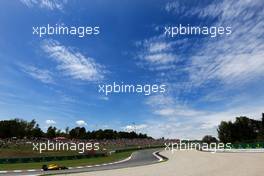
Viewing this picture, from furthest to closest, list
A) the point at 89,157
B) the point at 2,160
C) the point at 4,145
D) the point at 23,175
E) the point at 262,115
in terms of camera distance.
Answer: the point at 262,115
the point at 4,145
the point at 89,157
the point at 2,160
the point at 23,175

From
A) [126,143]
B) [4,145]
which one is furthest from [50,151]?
[126,143]

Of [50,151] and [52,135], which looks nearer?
[50,151]

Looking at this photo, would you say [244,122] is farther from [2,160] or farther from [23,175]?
[23,175]

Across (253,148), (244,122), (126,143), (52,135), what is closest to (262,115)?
(244,122)

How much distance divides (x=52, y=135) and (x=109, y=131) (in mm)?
38069

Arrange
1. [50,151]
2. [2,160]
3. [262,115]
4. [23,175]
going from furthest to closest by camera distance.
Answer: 1. [262,115]
2. [50,151]
3. [2,160]
4. [23,175]

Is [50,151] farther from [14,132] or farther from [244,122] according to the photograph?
[244,122]

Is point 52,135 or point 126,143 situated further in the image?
point 52,135

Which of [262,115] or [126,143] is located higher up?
[262,115]

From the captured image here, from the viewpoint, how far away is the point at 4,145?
203 feet

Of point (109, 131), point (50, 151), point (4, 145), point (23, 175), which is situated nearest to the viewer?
point (23, 175)

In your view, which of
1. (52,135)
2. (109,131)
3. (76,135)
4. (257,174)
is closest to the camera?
(257,174)

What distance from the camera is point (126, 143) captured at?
112 meters

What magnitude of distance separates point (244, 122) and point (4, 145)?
248 feet
